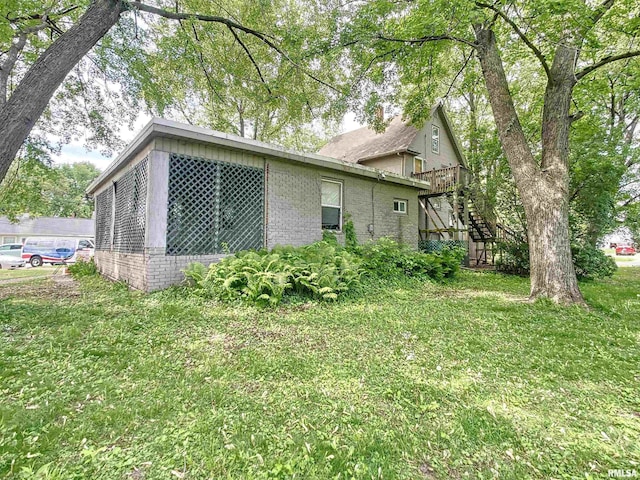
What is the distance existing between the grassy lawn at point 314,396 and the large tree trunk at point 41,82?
2.66m

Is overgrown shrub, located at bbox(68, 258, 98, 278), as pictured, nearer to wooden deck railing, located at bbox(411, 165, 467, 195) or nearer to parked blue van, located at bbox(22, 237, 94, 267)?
parked blue van, located at bbox(22, 237, 94, 267)

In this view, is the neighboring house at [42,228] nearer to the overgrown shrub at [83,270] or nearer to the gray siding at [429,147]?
the overgrown shrub at [83,270]

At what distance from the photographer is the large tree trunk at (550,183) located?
5336 millimetres

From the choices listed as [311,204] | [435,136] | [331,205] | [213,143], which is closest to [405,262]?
[331,205]

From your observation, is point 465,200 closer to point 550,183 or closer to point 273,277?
point 550,183

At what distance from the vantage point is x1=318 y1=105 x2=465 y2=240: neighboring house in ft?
44.0

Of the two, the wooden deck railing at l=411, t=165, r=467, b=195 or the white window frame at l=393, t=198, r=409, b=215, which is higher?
the wooden deck railing at l=411, t=165, r=467, b=195

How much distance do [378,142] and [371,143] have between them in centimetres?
51

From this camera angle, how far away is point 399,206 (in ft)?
37.7

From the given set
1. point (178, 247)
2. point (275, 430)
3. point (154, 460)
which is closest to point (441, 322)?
point (275, 430)

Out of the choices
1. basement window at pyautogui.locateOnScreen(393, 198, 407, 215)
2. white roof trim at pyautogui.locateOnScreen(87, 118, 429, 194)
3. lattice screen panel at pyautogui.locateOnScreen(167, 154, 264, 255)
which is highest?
white roof trim at pyautogui.locateOnScreen(87, 118, 429, 194)

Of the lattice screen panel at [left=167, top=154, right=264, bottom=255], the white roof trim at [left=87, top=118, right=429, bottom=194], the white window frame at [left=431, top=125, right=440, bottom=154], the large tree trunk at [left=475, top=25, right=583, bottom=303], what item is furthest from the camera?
the white window frame at [left=431, top=125, right=440, bottom=154]

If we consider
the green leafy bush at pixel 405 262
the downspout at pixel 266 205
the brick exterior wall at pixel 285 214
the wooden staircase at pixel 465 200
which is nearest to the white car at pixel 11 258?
the brick exterior wall at pixel 285 214

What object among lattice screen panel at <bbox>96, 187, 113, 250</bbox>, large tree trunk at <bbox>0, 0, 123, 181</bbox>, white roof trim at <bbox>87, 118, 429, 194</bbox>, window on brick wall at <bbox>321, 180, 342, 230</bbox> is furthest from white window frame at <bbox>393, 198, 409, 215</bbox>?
lattice screen panel at <bbox>96, 187, 113, 250</bbox>
